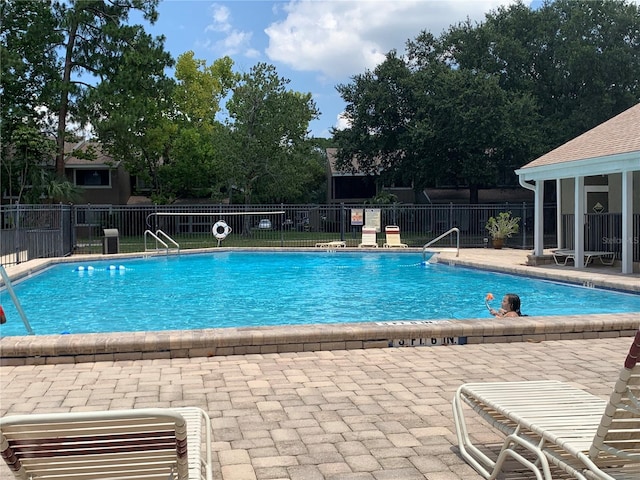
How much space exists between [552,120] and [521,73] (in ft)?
10.7

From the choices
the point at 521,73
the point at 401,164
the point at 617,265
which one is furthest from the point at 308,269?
the point at 521,73

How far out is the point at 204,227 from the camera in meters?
36.2

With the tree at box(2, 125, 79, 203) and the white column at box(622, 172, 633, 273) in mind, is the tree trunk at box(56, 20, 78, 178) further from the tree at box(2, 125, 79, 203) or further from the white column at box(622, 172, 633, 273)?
the white column at box(622, 172, 633, 273)

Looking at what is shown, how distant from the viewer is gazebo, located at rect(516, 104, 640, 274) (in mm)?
14172

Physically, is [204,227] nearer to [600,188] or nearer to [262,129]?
[262,129]

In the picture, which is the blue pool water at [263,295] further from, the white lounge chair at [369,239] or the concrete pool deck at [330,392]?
the concrete pool deck at [330,392]

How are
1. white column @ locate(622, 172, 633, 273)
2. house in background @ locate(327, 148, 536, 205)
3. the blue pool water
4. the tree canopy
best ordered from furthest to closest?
house in background @ locate(327, 148, 536, 205), the tree canopy, white column @ locate(622, 172, 633, 273), the blue pool water

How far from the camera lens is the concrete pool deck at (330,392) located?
3.51 metres

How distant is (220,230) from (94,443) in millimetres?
22195

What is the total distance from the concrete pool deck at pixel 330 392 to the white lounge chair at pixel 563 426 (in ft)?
0.98

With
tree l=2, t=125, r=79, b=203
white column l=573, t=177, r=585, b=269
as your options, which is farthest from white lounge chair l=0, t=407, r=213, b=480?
tree l=2, t=125, r=79, b=203

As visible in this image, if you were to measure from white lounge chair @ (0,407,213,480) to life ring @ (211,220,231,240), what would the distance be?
21.0 m

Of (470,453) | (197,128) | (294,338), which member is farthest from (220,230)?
(470,453)

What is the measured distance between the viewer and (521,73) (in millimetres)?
33312
